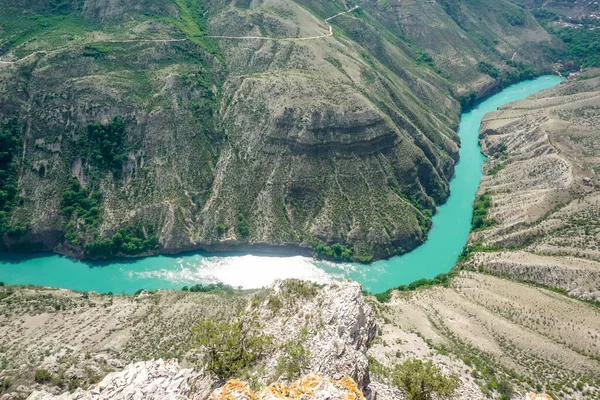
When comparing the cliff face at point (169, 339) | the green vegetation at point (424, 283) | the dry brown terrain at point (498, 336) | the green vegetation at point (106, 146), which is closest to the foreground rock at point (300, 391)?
the cliff face at point (169, 339)

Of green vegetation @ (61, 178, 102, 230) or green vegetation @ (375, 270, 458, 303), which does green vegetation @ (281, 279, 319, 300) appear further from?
green vegetation @ (61, 178, 102, 230)

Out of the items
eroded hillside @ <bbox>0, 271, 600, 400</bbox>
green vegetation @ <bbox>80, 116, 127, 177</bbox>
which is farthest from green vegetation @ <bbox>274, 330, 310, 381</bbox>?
green vegetation @ <bbox>80, 116, 127, 177</bbox>

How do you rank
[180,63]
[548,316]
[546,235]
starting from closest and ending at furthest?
[548,316], [546,235], [180,63]

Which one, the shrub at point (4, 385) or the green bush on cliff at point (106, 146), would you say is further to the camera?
the green bush on cliff at point (106, 146)

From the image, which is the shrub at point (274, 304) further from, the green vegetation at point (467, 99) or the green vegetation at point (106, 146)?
the green vegetation at point (467, 99)

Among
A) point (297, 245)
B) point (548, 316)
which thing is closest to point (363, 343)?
point (548, 316)

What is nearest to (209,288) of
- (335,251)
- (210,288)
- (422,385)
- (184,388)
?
(210,288)

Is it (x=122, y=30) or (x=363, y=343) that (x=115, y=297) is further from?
(x=122, y=30)
